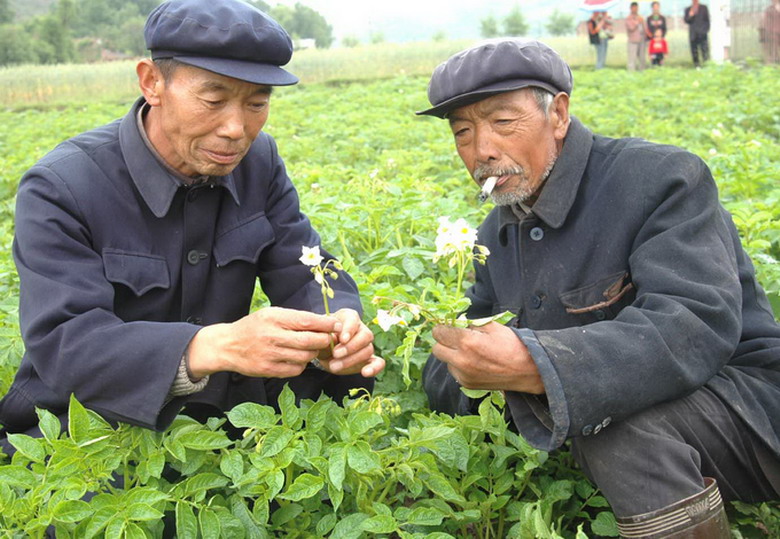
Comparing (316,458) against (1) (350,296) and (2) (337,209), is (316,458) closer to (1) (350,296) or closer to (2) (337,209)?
(1) (350,296)

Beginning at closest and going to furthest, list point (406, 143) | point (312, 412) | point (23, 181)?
point (312, 412) → point (23, 181) → point (406, 143)

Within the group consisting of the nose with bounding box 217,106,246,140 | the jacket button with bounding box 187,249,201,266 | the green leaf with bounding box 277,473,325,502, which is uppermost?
the nose with bounding box 217,106,246,140

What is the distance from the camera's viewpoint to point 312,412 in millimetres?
2113

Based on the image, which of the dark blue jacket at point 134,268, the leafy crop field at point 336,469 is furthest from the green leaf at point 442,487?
the dark blue jacket at point 134,268

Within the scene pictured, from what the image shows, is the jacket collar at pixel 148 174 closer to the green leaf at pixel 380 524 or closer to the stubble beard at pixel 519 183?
the stubble beard at pixel 519 183

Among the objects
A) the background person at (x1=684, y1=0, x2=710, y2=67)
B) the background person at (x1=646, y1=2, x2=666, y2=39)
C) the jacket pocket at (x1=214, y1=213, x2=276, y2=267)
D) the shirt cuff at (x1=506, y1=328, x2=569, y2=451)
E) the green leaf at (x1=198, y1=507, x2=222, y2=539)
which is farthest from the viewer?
the background person at (x1=684, y1=0, x2=710, y2=67)

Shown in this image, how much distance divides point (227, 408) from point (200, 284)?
1.29 feet

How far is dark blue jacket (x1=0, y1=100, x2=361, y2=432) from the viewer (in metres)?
2.14

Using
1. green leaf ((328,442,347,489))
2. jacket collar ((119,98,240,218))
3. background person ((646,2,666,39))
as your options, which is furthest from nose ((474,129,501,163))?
background person ((646,2,666,39))

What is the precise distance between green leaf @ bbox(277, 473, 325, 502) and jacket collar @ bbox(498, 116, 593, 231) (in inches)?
39.5

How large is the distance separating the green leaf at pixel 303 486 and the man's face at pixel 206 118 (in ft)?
3.03

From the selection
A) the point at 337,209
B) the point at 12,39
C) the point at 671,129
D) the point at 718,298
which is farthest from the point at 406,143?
the point at 12,39

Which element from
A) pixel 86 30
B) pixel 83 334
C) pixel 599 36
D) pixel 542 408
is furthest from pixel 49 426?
pixel 86 30

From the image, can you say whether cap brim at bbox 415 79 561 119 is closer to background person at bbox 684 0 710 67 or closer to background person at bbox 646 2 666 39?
background person at bbox 646 2 666 39
